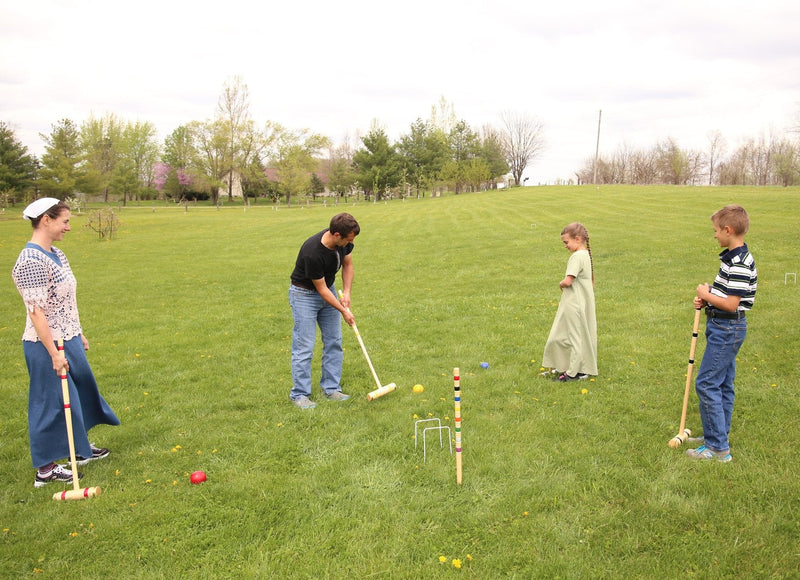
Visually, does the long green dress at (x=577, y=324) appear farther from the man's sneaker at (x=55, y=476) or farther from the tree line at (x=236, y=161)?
the tree line at (x=236, y=161)

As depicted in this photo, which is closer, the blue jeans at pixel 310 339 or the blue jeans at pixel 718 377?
the blue jeans at pixel 718 377

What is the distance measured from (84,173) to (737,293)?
218 feet

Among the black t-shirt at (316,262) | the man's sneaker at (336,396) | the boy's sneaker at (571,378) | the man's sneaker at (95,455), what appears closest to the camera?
the man's sneaker at (95,455)

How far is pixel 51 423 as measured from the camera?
4.60 meters

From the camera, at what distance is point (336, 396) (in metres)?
6.36

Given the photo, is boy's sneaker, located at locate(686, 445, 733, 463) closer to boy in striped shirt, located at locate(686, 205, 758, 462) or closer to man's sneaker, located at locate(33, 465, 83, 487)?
boy in striped shirt, located at locate(686, 205, 758, 462)

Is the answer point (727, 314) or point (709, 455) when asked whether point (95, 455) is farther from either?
point (727, 314)

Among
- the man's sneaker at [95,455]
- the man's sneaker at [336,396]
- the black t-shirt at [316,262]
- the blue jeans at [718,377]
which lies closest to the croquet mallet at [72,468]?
the man's sneaker at [95,455]

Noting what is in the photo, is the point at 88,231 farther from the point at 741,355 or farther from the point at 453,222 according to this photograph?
the point at 741,355

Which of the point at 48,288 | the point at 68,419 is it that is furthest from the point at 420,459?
the point at 48,288

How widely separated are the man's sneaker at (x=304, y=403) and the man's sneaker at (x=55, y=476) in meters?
2.32

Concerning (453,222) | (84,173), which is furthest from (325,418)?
(84,173)

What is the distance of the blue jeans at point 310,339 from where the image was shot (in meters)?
6.11

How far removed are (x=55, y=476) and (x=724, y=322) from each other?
20.7 feet
